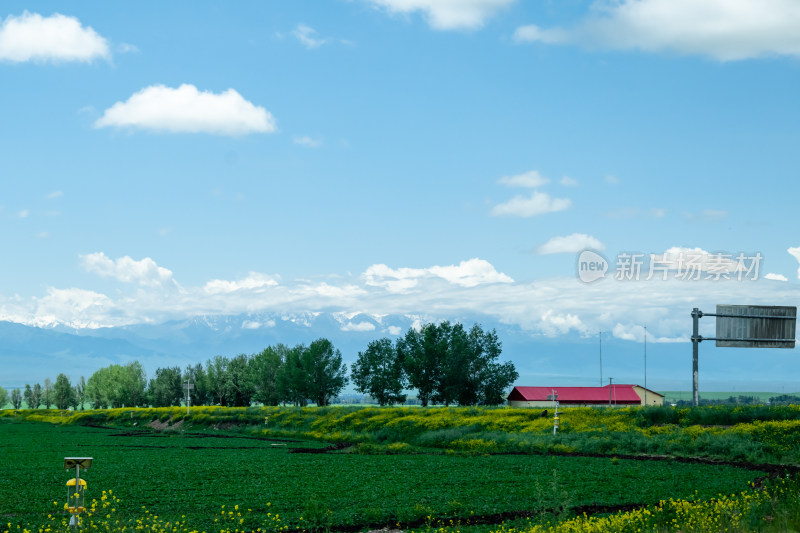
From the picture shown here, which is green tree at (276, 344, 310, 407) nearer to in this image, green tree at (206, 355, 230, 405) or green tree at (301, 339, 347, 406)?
green tree at (301, 339, 347, 406)

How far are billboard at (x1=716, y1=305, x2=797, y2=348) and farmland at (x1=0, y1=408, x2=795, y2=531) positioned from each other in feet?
17.4

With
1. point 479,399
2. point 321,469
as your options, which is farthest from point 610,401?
point 321,469

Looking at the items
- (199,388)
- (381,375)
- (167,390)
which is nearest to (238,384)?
(199,388)

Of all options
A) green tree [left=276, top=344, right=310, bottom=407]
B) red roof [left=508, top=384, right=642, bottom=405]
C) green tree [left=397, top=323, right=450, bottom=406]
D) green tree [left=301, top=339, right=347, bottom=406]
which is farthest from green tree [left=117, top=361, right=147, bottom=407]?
red roof [left=508, top=384, right=642, bottom=405]

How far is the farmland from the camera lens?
25062mm

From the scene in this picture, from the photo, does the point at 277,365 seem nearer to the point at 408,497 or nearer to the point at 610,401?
the point at 610,401

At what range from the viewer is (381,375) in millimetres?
123188

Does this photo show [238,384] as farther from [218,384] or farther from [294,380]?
[294,380]

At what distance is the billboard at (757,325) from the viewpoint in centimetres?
4906

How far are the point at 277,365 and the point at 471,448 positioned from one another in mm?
102074

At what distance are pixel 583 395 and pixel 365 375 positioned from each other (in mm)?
37373

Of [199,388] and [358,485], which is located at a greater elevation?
[358,485]

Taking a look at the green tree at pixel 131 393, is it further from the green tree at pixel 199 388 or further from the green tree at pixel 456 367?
the green tree at pixel 456 367

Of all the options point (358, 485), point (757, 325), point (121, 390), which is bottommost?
point (121, 390)
